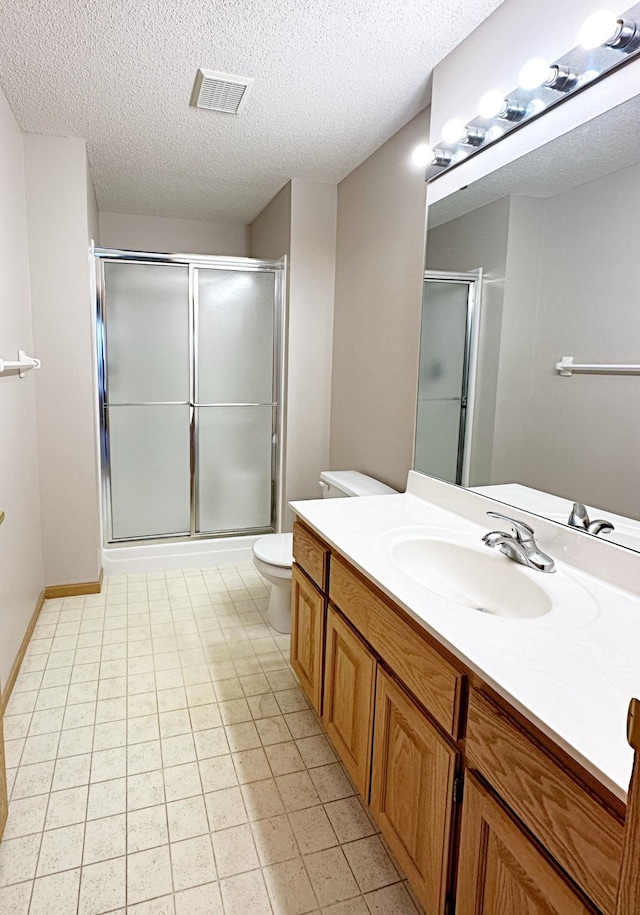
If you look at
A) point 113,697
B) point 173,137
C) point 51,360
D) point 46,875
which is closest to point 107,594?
point 113,697

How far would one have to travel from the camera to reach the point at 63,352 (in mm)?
2924

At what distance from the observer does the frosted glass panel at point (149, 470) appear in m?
3.47

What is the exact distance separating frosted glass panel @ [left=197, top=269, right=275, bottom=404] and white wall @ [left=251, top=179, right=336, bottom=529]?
250mm

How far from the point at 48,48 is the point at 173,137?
0.80 meters

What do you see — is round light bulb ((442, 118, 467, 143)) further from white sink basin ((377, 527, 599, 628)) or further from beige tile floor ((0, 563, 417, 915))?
beige tile floor ((0, 563, 417, 915))

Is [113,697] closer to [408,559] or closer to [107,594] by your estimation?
[107,594]

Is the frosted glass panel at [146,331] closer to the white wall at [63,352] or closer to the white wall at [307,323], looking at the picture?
the white wall at [63,352]

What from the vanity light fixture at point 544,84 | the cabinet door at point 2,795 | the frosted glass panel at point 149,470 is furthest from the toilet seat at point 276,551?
Result: the vanity light fixture at point 544,84

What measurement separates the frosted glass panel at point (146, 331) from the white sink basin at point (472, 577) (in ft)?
7.56

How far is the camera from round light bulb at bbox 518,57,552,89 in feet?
5.01

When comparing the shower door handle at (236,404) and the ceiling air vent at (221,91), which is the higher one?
the ceiling air vent at (221,91)

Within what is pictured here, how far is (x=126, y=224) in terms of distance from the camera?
4.23 meters

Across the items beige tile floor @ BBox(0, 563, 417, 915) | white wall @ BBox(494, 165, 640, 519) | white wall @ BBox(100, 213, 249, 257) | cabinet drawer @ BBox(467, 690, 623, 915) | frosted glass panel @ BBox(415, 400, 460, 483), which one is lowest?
beige tile floor @ BBox(0, 563, 417, 915)

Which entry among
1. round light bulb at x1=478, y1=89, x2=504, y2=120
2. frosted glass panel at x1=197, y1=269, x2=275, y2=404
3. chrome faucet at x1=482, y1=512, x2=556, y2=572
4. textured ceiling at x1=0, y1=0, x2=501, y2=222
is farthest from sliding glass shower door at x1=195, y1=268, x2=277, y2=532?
chrome faucet at x1=482, y1=512, x2=556, y2=572
